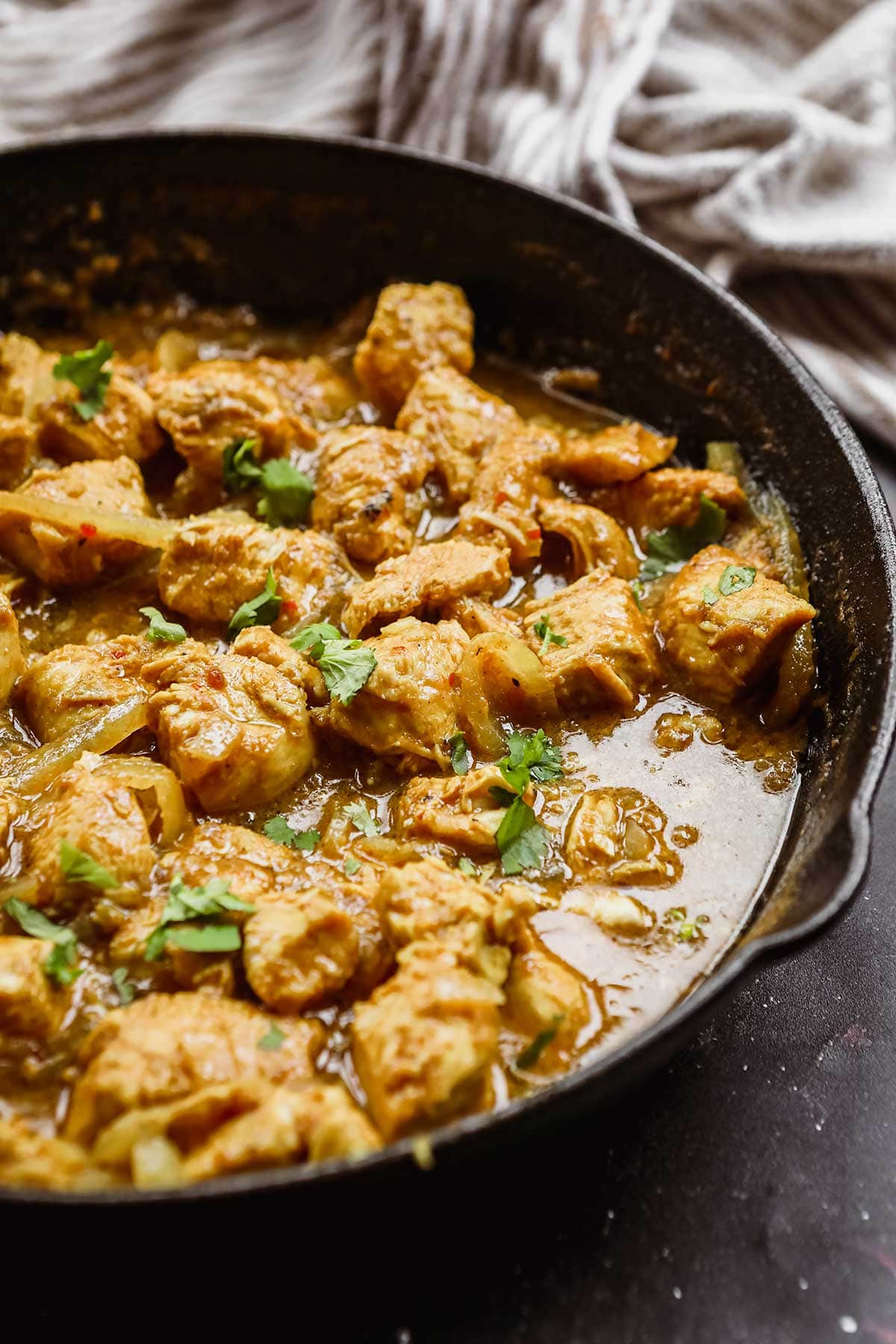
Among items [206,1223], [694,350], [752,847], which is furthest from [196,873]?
[694,350]

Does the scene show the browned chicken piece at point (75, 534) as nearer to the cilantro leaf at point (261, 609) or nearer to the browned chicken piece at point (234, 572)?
the browned chicken piece at point (234, 572)

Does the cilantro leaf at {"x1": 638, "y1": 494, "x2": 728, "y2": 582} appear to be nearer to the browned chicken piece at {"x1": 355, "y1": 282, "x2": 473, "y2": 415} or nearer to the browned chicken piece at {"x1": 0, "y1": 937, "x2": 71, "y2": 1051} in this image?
the browned chicken piece at {"x1": 355, "y1": 282, "x2": 473, "y2": 415}

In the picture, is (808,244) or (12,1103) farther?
(808,244)

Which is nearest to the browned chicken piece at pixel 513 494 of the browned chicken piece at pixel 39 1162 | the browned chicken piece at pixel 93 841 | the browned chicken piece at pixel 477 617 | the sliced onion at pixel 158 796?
the browned chicken piece at pixel 477 617

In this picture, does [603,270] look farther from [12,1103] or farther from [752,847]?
[12,1103]

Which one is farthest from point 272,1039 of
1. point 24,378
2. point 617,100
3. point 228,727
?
point 617,100

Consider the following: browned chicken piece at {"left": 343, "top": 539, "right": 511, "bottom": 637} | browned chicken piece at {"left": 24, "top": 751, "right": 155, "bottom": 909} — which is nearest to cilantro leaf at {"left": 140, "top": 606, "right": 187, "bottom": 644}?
browned chicken piece at {"left": 343, "top": 539, "right": 511, "bottom": 637}
